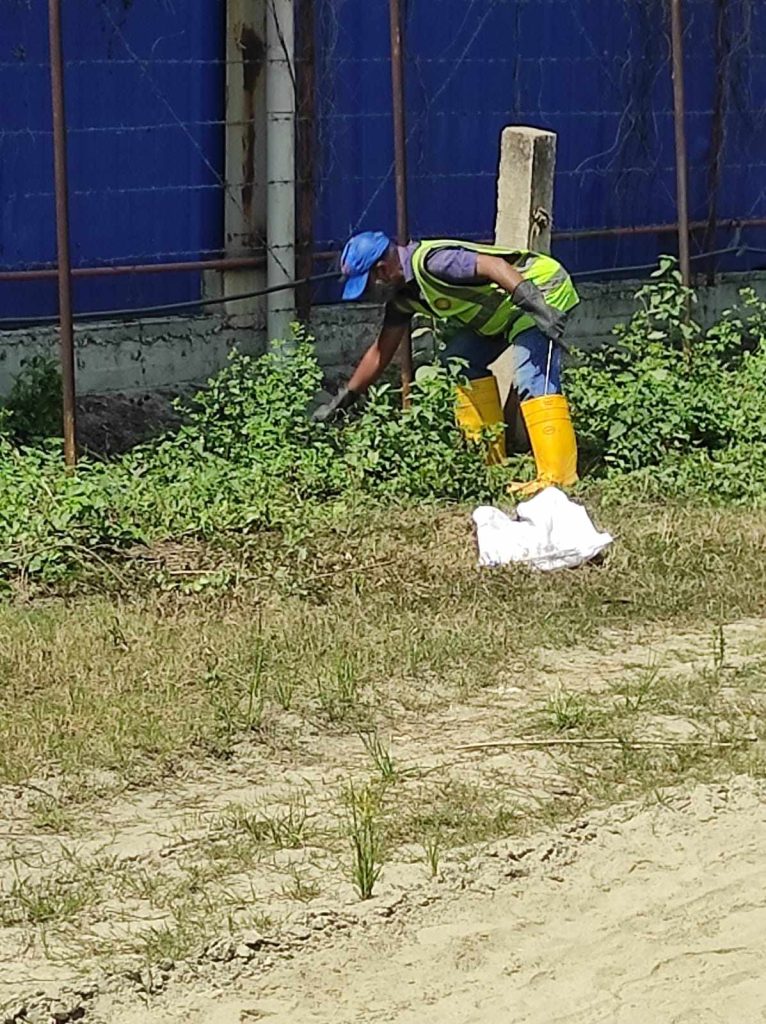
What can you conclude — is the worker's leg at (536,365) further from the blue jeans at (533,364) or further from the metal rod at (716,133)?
the metal rod at (716,133)

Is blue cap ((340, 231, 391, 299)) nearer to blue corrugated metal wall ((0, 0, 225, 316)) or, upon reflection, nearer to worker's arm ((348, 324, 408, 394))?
worker's arm ((348, 324, 408, 394))

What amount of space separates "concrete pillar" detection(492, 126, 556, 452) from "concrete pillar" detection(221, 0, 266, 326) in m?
1.46

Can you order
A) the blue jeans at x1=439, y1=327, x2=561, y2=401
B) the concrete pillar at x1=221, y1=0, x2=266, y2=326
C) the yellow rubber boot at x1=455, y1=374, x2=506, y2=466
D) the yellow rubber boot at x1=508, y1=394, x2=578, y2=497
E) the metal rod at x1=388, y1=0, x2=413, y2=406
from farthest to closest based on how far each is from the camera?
1. the concrete pillar at x1=221, y1=0, x2=266, y2=326
2. the metal rod at x1=388, y1=0, x2=413, y2=406
3. the yellow rubber boot at x1=455, y1=374, x2=506, y2=466
4. the blue jeans at x1=439, y1=327, x2=561, y2=401
5. the yellow rubber boot at x1=508, y1=394, x2=578, y2=497

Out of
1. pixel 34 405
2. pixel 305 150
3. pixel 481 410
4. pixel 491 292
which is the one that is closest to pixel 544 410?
pixel 481 410

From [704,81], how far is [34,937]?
30.2 ft

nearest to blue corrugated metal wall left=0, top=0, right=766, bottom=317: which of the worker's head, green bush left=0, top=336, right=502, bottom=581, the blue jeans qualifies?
green bush left=0, top=336, right=502, bottom=581

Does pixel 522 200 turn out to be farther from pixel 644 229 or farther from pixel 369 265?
pixel 644 229

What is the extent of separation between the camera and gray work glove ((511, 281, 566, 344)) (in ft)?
27.1

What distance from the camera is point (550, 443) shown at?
843 cm

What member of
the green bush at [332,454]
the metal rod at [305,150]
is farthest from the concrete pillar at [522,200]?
the metal rod at [305,150]

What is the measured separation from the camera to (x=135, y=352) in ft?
31.6

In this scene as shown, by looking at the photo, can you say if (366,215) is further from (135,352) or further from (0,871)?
(0,871)

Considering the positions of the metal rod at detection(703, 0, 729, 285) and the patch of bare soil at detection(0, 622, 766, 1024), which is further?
the metal rod at detection(703, 0, 729, 285)

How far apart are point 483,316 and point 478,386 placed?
382mm
